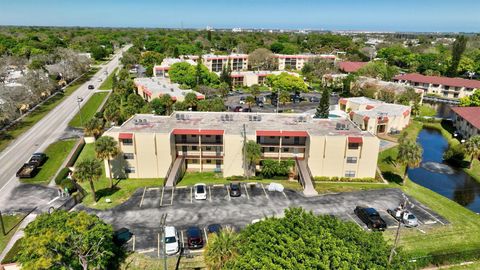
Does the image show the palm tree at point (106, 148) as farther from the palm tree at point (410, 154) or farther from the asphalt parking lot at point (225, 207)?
the palm tree at point (410, 154)

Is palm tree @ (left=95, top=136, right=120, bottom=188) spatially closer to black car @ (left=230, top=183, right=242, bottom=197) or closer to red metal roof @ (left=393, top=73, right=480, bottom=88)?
black car @ (left=230, top=183, right=242, bottom=197)

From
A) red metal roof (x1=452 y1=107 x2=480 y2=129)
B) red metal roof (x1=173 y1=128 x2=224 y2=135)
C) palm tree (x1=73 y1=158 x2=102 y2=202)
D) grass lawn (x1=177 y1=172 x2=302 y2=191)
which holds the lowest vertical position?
grass lawn (x1=177 y1=172 x2=302 y2=191)

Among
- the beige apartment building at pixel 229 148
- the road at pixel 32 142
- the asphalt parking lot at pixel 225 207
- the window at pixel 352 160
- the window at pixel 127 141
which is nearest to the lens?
the asphalt parking lot at pixel 225 207

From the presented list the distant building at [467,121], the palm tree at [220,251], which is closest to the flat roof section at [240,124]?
the palm tree at [220,251]

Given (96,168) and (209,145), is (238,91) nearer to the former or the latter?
(209,145)

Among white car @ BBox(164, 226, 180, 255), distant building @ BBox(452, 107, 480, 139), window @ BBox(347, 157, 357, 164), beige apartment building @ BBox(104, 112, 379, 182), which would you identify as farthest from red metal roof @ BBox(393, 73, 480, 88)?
white car @ BBox(164, 226, 180, 255)
